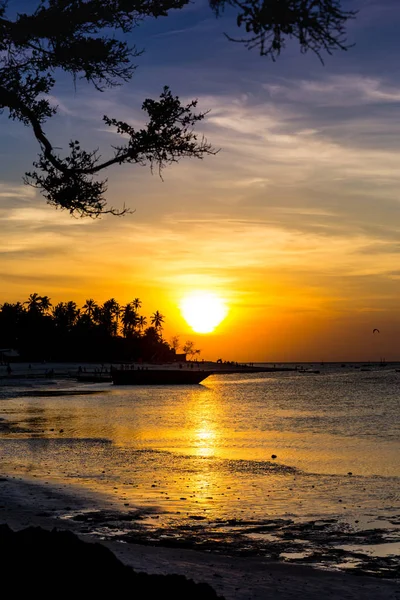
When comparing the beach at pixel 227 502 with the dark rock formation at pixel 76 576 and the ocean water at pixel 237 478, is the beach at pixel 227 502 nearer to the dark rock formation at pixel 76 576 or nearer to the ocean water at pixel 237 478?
the ocean water at pixel 237 478

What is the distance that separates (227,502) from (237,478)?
4461 millimetres

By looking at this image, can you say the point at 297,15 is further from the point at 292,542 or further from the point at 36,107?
the point at 292,542

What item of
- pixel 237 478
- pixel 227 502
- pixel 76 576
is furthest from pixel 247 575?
pixel 237 478

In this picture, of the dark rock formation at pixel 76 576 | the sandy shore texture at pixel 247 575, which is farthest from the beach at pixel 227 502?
the dark rock formation at pixel 76 576

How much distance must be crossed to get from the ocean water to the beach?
47 millimetres

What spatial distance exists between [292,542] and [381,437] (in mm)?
27936

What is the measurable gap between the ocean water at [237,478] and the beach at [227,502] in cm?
5

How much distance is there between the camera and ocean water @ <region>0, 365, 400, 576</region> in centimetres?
1364

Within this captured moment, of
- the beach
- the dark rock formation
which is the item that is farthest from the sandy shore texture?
the dark rock formation

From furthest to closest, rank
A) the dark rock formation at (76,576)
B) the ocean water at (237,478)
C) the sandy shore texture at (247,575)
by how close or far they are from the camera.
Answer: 1. the ocean water at (237,478)
2. the sandy shore texture at (247,575)
3. the dark rock formation at (76,576)

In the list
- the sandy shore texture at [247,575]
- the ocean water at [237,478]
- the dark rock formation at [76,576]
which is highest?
the dark rock formation at [76,576]

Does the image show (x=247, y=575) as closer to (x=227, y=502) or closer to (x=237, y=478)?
(x=227, y=502)

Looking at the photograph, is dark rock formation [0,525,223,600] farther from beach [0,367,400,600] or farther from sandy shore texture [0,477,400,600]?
beach [0,367,400,600]

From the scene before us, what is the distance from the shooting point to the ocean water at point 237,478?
44.8 ft
